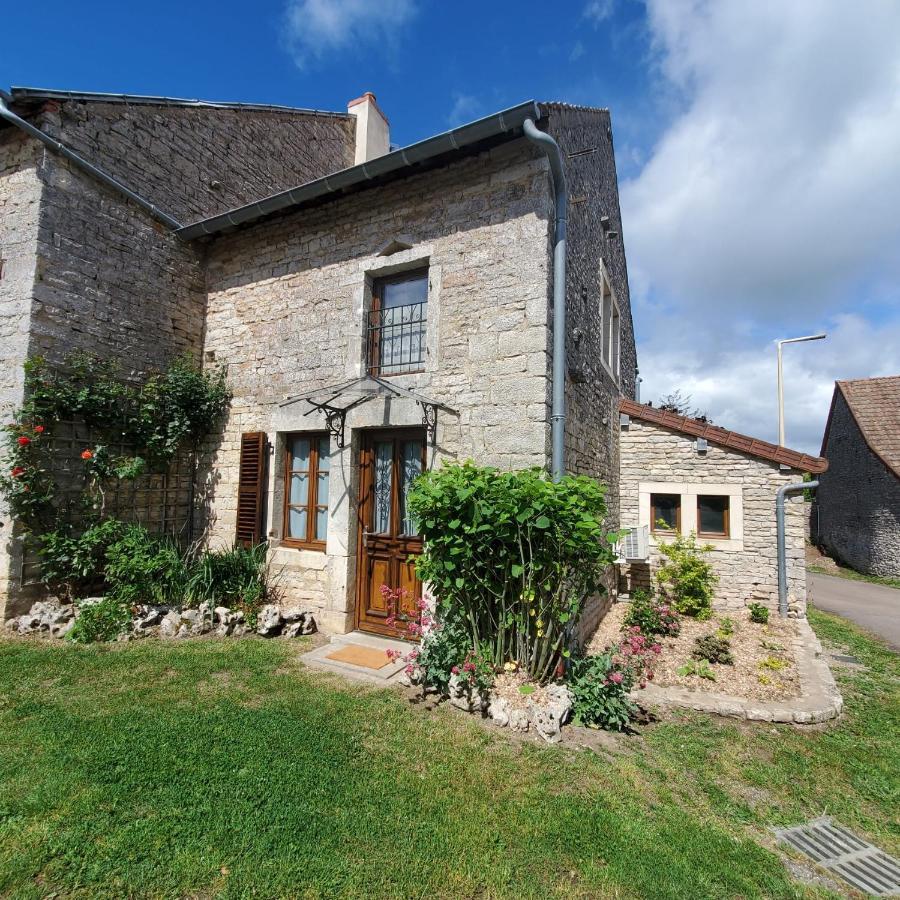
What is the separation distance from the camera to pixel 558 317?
4711mm

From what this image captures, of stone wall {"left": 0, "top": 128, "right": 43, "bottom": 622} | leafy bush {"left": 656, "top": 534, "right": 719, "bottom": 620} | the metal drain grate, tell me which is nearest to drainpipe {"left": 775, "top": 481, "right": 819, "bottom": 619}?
leafy bush {"left": 656, "top": 534, "right": 719, "bottom": 620}

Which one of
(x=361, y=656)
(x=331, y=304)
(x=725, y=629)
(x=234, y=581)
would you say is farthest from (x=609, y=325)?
(x=234, y=581)

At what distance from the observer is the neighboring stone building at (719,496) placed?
290 inches

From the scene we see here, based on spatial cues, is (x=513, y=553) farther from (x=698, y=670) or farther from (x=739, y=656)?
(x=739, y=656)

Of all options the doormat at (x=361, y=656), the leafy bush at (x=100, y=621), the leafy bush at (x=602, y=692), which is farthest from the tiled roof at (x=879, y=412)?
the leafy bush at (x=100, y=621)

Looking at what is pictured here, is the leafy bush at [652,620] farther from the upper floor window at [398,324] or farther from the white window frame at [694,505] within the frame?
the upper floor window at [398,324]

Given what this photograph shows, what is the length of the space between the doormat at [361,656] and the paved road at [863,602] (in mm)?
7018

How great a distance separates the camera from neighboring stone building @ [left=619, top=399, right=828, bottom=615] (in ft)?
24.2

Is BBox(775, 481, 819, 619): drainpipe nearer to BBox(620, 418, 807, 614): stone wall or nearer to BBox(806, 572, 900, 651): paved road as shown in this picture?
BBox(620, 418, 807, 614): stone wall

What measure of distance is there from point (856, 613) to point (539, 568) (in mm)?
8822

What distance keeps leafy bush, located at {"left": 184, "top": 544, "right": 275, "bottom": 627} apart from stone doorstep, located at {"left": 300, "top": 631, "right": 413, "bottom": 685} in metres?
1.08

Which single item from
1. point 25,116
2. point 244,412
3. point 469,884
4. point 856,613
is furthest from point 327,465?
point 856,613

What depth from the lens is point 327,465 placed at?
5836 millimetres

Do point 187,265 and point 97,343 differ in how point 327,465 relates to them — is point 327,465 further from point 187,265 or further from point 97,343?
point 187,265
